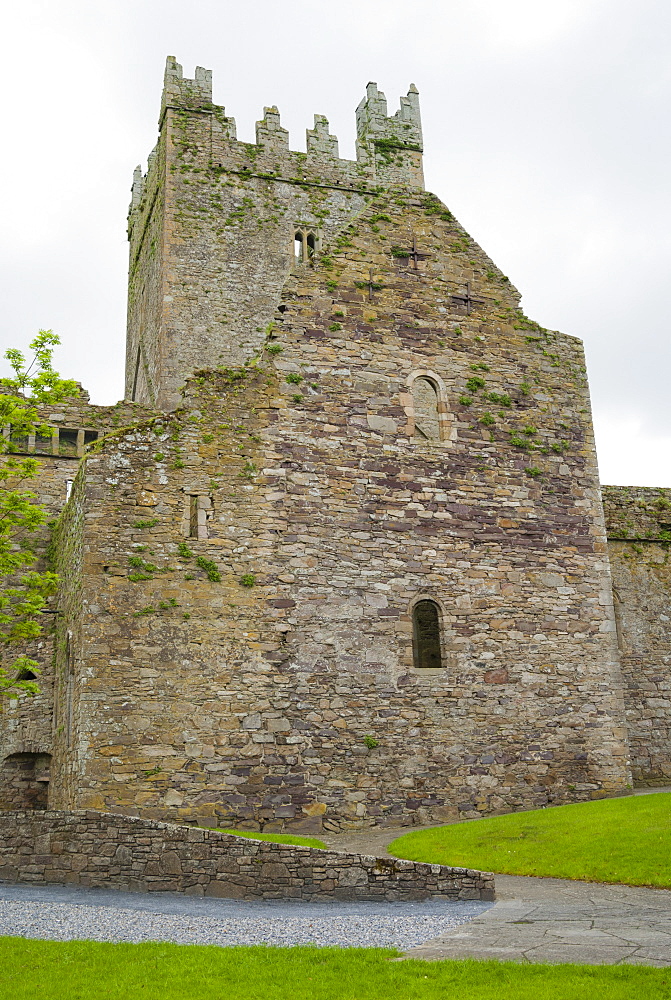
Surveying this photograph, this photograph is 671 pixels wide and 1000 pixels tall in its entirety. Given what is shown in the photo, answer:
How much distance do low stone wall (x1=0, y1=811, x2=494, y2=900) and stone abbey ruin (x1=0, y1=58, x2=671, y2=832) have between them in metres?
2.11

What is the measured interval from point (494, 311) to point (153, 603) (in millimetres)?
9720

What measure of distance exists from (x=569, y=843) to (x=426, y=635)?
19.5ft

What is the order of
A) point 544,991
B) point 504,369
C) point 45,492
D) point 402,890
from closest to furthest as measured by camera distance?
1. point 544,991
2. point 402,890
3. point 504,369
4. point 45,492

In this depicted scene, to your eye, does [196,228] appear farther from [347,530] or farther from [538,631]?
[538,631]

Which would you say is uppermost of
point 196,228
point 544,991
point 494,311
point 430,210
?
point 196,228

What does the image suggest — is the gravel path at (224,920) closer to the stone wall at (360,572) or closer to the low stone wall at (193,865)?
the low stone wall at (193,865)

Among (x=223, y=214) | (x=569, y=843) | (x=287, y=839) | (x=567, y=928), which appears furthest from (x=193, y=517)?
(x=223, y=214)

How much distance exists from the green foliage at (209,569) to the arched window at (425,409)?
501cm

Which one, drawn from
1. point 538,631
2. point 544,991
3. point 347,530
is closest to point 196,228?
point 347,530

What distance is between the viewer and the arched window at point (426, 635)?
18.0 metres

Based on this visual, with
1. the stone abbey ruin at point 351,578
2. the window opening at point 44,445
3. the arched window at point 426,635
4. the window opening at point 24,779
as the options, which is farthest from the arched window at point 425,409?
the window opening at point 24,779

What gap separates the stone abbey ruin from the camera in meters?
15.8

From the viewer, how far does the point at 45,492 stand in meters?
22.7

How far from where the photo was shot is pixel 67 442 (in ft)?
75.0
